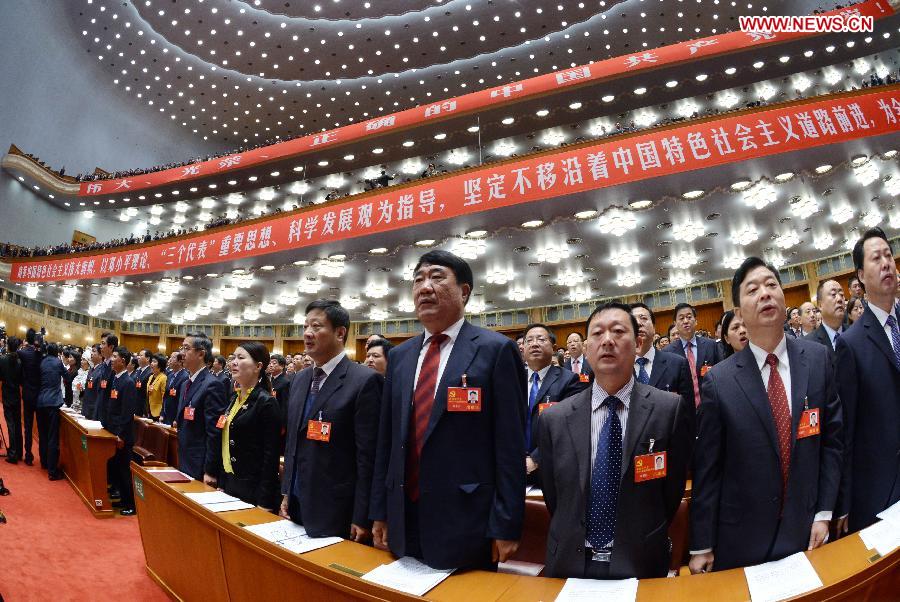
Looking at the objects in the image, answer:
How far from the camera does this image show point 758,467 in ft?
4.62

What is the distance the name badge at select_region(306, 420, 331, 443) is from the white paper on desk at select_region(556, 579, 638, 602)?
43.8 inches

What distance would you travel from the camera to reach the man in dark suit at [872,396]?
4.68 feet

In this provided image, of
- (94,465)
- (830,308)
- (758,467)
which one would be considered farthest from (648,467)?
(94,465)

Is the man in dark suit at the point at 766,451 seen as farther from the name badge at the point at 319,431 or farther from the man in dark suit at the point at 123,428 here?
the man in dark suit at the point at 123,428

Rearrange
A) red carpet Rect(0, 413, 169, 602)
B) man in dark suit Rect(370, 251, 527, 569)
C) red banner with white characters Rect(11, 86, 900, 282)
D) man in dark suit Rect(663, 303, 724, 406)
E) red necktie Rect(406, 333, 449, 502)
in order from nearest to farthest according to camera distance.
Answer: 1. man in dark suit Rect(370, 251, 527, 569)
2. red necktie Rect(406, 333, 449, 502)
3. red carpet Rect(0, 413, 169, 602)
4. man in dark suit Rect(663, 303, 724, 406)
5. red banner with white characters Rect(11, 86, 900, 282)

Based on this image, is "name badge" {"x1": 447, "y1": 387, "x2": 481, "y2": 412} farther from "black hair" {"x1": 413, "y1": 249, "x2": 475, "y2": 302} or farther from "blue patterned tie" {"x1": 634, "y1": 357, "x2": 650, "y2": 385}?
"blue patterned tie" {"x1": 634, "y1": 357, "x2": 650, "y2": 385}

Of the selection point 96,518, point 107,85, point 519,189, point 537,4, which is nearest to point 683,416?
point 96,518

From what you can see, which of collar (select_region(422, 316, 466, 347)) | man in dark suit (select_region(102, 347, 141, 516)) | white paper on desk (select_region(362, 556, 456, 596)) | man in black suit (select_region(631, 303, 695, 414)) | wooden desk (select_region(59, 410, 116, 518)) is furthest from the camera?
man in dark suit (select_region(102, 347, 141, 516))

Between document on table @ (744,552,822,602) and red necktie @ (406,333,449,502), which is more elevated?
red necktie @ (406,333,449,502)

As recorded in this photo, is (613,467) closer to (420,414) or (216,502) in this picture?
(420,414)

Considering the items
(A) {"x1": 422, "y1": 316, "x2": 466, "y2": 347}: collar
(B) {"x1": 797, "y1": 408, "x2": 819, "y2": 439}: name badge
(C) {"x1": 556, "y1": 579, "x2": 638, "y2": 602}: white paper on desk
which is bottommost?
(C) {"x1": 556, "y1": 579, "x2": 638, "y2": 602}: white paper on desk

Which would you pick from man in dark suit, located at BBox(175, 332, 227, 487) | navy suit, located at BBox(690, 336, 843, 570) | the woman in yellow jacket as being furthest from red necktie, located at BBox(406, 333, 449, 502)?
the woman in yellow jacket

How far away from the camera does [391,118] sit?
13531 millimetres

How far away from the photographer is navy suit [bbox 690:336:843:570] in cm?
136
